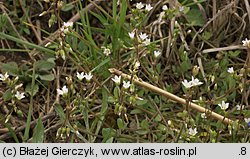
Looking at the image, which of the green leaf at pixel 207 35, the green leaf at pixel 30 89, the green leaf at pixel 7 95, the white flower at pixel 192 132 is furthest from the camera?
the green leaf at pixel 207 35

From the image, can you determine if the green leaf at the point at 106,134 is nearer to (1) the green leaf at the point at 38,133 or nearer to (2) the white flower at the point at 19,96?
(1) the green leaf at the point at 38,133

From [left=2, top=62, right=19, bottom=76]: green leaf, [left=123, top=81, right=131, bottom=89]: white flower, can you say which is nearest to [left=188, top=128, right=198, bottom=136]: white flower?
[left=123, top=81, right=131, bottom=89]: white flower

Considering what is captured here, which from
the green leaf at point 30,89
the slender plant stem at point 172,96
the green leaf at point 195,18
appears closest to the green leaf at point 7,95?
the green leaf at point 30,89

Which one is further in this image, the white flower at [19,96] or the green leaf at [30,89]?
the green leaf at [30,89]

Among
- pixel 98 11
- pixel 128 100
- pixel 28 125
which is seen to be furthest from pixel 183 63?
pixel 28 125

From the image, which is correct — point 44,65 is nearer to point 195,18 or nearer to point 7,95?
point 7,95

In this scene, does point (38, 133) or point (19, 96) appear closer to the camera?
point (38, 133)

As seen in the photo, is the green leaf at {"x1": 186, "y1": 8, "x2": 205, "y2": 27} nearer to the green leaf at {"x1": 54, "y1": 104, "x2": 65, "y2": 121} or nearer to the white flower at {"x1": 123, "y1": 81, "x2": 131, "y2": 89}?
the white flower at {"x1": 123, "y1": 81, "x2": 131, "y2": 89}

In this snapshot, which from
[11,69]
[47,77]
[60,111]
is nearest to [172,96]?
[60,111]

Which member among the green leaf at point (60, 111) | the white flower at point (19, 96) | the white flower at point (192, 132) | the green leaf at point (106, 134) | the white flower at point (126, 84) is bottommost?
the green leaf at point (106, 134)

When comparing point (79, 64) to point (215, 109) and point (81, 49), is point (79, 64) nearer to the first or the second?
point (81, 49)
